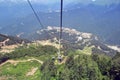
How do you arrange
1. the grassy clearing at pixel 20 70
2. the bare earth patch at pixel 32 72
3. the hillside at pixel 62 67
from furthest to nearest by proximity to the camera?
the bare earth patch at pixel 32 72, the grassy clearing at pixel 20 70, the hillside at pixel 62 67

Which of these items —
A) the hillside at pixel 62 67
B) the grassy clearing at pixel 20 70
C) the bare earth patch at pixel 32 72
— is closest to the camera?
the hillside at pixel 62 67

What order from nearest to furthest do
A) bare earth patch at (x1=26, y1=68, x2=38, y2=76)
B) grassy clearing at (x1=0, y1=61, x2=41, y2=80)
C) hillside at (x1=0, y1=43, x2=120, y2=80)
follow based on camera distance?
hillside at (x1=0, y1=43, x2=120, y2=80)
grassy clearing at (x1=0, y1=61, x2=41, y2=80)
bare earth patch at (x1=26, y1=68, x2=38, y2=76)

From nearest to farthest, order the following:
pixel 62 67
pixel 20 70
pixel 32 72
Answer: pixel 62 67
pixel 32 72
pixel 20 70

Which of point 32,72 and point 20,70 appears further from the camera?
point 20,70

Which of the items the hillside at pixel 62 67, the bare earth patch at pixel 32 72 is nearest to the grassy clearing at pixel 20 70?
the hillside at pixel 62 67

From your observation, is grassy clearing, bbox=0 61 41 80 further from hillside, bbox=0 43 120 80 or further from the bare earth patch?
the bare earth patch

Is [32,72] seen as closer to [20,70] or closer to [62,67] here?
[20,70]

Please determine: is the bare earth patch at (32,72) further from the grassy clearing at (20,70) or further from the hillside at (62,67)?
the grassy clearing at (20,70)

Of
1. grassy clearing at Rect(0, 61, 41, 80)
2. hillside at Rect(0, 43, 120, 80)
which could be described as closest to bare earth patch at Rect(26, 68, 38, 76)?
hillside at Rect(0, 43, 120, 80)

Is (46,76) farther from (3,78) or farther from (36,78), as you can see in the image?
(3,78)

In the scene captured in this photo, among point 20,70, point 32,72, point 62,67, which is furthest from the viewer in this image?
point 20,70

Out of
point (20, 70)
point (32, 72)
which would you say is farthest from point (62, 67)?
point (20, 70)
